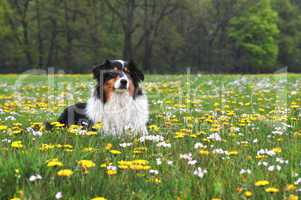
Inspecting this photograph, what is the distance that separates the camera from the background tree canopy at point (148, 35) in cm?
5328

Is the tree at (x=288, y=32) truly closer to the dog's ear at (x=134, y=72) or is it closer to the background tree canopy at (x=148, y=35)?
the background tree canopy at (x=148, y=35)

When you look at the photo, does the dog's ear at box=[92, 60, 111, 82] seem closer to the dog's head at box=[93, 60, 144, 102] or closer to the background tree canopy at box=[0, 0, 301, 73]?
the dog's head at box=[93, 60, 144, 102]

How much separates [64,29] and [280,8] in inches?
1418

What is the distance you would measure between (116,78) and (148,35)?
47.1m

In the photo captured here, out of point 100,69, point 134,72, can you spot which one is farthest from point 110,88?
point 134,72

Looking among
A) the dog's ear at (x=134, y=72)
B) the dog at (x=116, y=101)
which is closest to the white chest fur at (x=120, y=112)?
the dog at (x=116, y=101)

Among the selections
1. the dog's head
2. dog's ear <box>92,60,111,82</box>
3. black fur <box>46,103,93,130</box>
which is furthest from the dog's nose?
black fur <box>46,103,93,130</box>

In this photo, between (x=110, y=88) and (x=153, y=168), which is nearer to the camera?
(x=153, y=168)

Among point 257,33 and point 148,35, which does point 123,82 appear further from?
point 257,33

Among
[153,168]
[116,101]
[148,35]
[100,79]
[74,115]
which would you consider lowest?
[153,168]

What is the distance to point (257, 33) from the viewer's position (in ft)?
214

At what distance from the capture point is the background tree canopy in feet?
175

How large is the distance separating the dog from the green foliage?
57984 mm

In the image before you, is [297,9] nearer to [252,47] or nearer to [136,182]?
[252,47]
